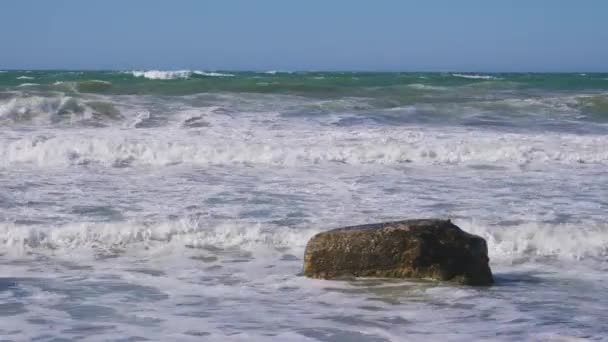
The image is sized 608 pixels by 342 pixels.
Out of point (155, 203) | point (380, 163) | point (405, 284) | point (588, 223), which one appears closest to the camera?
point (405, 284)

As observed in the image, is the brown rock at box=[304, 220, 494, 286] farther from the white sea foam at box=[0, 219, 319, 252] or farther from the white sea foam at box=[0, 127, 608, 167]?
the white sea foam at box=[0, 127, 608, 167]

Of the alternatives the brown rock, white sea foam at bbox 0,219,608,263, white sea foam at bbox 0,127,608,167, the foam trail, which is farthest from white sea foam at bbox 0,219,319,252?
white sea foam at bbox 0,127,608,167

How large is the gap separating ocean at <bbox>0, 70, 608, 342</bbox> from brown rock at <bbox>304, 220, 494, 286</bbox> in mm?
111

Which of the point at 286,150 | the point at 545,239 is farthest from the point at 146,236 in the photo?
the point at 286,150

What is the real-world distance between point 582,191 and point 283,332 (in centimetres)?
550

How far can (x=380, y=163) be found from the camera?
11.6m

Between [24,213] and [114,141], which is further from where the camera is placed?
[114,141]

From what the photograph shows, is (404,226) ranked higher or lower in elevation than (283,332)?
higher

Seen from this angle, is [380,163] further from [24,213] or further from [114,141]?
[24,213]

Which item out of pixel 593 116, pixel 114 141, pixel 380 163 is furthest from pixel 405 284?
pixel 593 116

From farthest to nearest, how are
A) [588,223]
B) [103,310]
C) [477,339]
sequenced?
1. [588,223]
2. [103,310]
3. [477,339]

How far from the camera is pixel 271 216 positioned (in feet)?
25.1

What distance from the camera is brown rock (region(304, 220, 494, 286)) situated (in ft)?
17.8

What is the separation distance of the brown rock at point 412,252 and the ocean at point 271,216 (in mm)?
111
